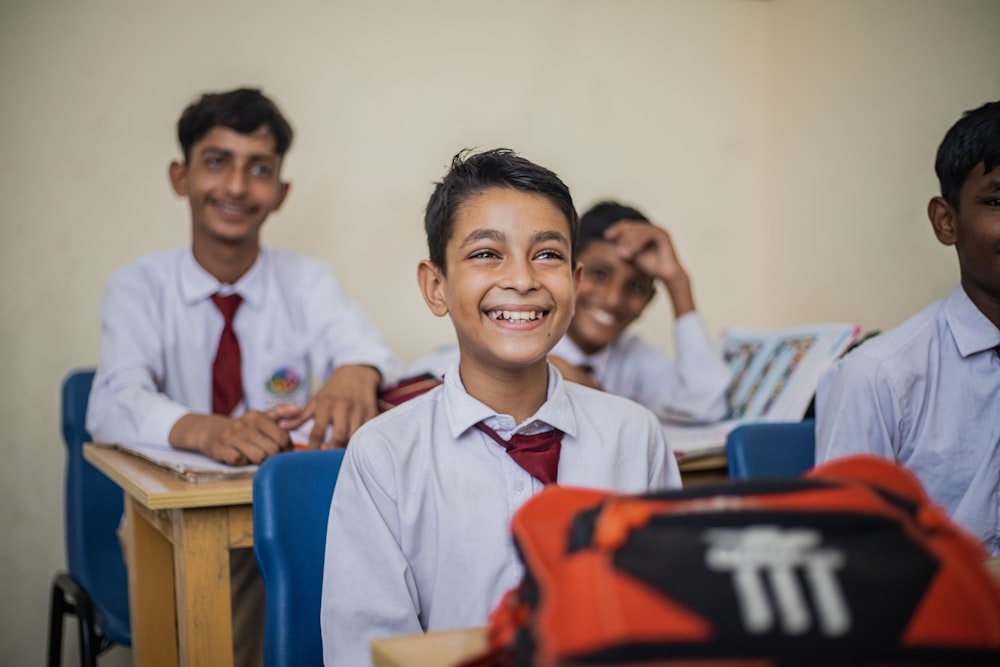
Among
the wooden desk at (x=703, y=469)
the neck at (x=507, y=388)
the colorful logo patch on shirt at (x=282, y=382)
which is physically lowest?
the wooden desk at (x=703, y=469)

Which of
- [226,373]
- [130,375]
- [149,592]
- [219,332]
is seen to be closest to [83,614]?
[149,592]

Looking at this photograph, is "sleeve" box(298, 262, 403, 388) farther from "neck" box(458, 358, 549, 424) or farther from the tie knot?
"neck" box(458, 358, 549, 424)

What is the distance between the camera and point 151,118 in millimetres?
2787

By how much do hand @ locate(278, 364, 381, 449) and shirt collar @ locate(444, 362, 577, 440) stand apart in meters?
0.46

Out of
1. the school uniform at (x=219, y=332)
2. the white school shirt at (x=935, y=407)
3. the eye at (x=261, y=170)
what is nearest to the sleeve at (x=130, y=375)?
the school uniform at (x=219, y=332)

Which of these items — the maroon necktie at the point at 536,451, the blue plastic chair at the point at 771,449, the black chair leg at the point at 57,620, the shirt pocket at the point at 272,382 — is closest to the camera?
the maroon necktie at the point at 536,451

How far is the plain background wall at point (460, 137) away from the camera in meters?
2.67

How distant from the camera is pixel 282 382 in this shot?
7.84 feet

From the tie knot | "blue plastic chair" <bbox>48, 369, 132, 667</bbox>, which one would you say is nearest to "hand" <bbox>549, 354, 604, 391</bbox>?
the tie knot

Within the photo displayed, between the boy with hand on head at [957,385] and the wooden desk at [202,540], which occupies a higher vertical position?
the boy with hand on head at [957,385]

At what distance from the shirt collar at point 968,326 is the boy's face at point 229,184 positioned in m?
1.55

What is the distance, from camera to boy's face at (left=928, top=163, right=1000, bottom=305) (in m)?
1.62

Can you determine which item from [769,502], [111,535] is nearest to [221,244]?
[111,535]

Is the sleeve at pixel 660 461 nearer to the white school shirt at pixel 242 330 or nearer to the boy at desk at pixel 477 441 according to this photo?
the boy at desk at pixel 477 441
